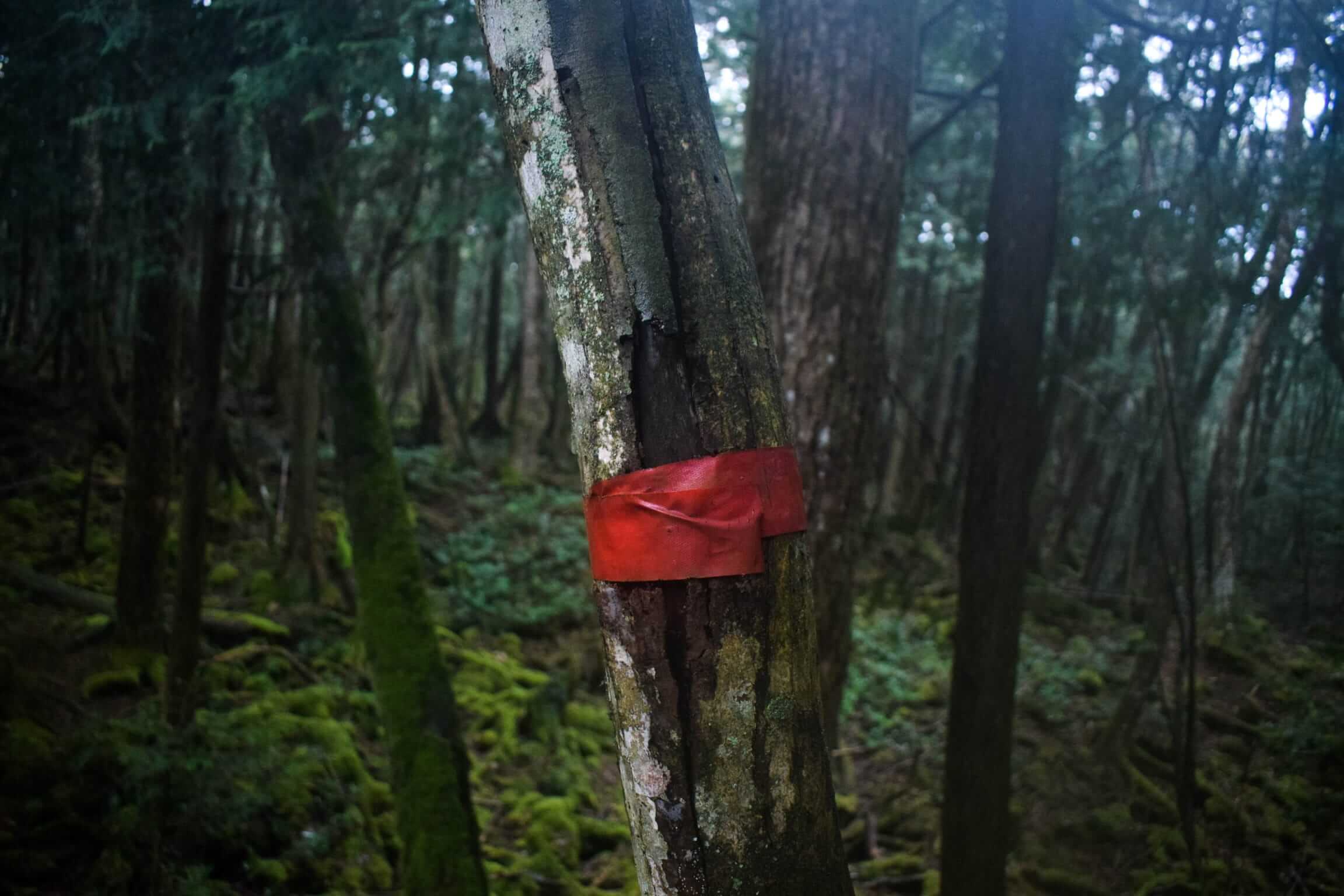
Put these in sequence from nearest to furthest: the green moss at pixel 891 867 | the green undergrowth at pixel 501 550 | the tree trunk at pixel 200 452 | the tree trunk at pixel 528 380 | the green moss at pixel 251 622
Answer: the tree trunk at pixel 200 452, the green moss at pixel 891 867, the green moss at pixel 251 622, the green undergrowth at pixel 501 550, the tree trunk at pixel 528 380

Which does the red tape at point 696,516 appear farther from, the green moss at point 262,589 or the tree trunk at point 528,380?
the tree trunk at point 528,380

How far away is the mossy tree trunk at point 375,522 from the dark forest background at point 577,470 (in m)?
0.03

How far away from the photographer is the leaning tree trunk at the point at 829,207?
3.68 meters

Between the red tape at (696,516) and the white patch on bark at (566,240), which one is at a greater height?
the white patch on bark at (566,240)

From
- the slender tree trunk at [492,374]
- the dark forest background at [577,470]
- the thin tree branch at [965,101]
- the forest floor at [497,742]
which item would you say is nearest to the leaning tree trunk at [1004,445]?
the dark forest background at [577,470]

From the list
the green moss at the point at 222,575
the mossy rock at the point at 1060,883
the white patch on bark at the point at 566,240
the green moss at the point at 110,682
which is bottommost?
the mossy rock at the point at 1060,883

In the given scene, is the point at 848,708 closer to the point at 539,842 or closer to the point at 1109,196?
the point at 539,842

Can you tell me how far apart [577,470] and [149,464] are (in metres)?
3.01

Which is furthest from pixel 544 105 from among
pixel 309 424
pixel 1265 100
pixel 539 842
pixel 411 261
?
pixel 411 261

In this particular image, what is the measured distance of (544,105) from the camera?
1.20m

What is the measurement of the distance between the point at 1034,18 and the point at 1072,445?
1284 centimetres

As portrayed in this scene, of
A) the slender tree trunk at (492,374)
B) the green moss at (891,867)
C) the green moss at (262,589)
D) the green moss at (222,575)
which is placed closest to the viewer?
the green moss at (891,867)

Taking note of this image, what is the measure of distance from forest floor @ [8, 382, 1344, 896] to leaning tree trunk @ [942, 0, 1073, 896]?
108 cm

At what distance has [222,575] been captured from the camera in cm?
768
